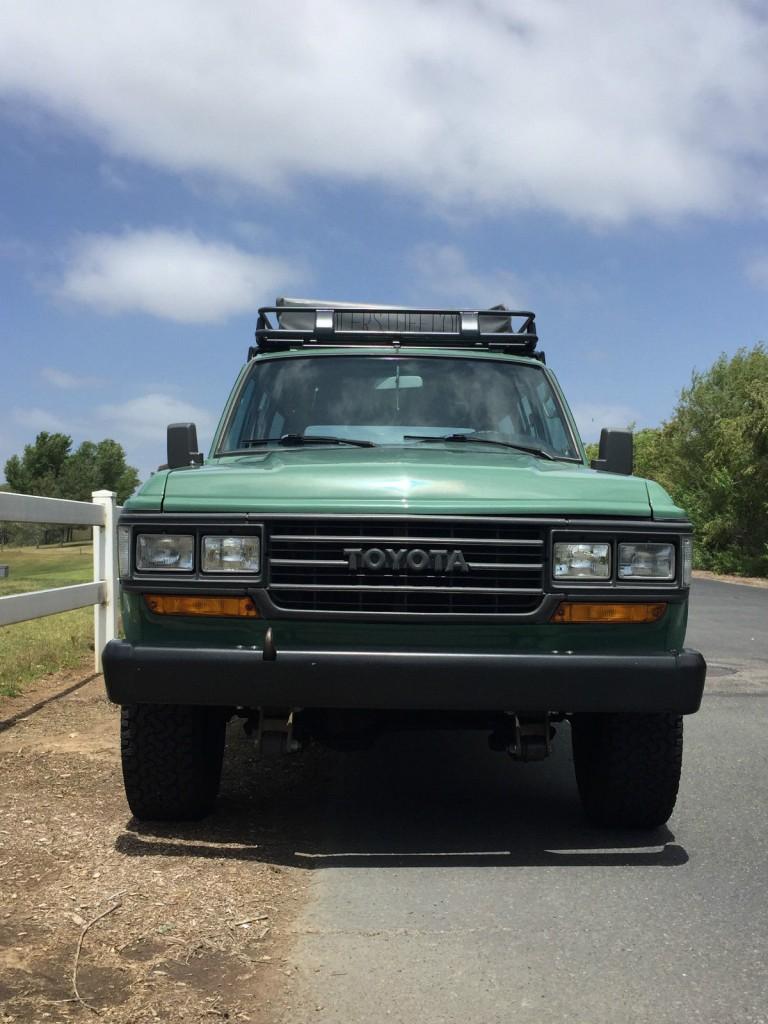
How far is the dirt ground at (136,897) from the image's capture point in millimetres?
3133

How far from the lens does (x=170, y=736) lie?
4.66m

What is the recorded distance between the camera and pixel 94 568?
29.6 feet

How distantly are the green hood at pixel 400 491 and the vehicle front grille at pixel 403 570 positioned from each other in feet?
0.22

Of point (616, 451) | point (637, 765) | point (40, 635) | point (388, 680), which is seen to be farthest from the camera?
point (40, 635)

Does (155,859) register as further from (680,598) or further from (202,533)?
(680,598)

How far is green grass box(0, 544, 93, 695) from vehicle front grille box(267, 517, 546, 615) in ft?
10.4

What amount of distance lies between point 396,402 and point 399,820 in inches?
84.8

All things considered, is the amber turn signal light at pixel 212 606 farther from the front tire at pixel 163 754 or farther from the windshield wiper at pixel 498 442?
the windshield wiper at pixel 498 442

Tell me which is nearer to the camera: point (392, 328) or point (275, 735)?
point (275, 735)

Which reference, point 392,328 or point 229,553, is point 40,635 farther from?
point 229,553

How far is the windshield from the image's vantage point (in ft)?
19.3

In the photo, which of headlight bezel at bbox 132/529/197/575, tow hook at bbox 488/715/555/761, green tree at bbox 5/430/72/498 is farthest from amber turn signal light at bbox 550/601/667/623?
green tree at bbox 5/430/72/498

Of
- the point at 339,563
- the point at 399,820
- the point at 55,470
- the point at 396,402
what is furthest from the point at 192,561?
the point at 55,470

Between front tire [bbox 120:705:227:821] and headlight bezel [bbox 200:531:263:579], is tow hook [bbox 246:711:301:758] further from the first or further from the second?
headlight bezel [bbox 200:531:263:579]
